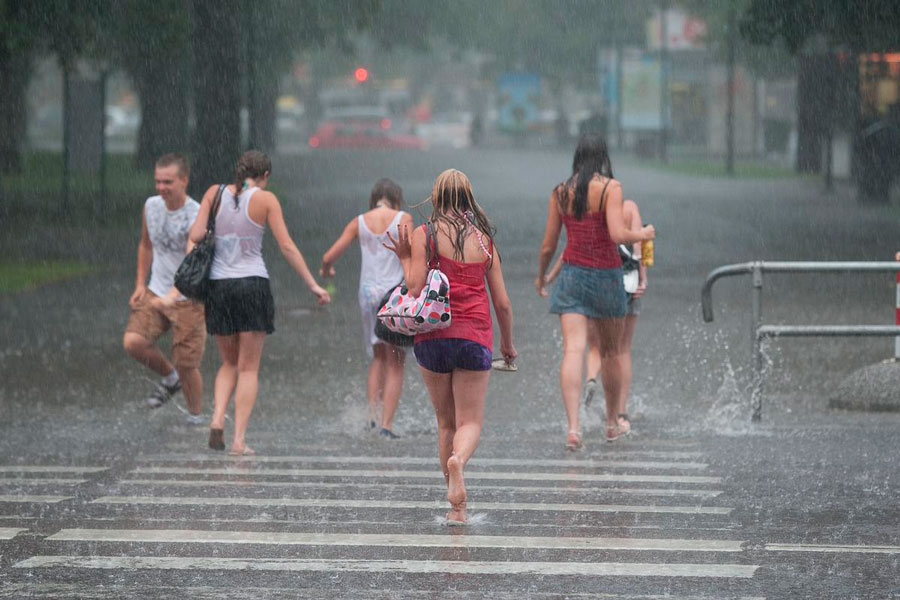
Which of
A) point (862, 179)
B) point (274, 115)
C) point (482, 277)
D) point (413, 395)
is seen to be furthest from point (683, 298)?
point (274, 115)

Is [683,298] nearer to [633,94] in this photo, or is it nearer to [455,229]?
[455,229]

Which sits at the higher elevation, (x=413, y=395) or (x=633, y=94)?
(x=633, y=94)

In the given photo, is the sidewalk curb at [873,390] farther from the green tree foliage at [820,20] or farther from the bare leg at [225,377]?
the green tree foliage at [820,20]

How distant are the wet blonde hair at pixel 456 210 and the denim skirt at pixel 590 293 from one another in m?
2.01

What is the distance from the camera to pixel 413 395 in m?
11.8

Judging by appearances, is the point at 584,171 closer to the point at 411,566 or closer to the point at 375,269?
the point at 375,269

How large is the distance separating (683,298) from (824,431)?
7.02 m

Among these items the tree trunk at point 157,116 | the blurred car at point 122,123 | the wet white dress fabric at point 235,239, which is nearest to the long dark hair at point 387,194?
the wet white dress fabric at point 235,239

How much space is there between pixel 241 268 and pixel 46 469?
1541 mm

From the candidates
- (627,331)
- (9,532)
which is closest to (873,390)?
(627,331)

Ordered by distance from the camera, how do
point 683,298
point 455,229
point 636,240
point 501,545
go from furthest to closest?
point 683,298 → point 636,240 → point 455,229 → point 501,545

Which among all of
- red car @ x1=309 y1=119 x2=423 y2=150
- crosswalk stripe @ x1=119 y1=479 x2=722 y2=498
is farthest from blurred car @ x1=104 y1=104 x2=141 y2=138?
crosswalk stripe @ x1=119 y1=479 x2=722 y2=498

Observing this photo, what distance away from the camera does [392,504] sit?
→ 7656 mm

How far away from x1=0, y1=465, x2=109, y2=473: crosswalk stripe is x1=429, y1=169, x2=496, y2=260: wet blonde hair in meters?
2.57
